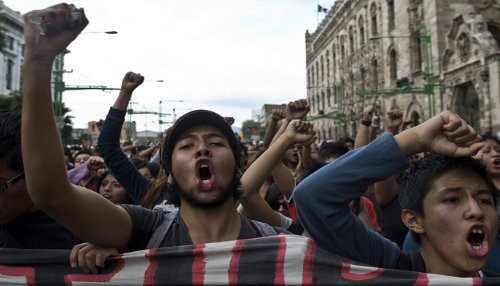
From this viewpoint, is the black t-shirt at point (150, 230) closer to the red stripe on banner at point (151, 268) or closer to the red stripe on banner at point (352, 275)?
the red stripe on banner at point (151, 268)

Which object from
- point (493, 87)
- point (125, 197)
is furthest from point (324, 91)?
point (125, 197)

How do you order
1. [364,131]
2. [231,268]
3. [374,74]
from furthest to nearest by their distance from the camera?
[374,74], [364,131], [231,268]

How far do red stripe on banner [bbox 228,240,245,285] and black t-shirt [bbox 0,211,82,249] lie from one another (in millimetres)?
863

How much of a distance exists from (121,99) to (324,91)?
53352 millimetres

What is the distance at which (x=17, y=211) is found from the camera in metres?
2.18

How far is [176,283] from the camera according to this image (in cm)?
199

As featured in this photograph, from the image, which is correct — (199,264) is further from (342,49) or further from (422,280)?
(342,49)

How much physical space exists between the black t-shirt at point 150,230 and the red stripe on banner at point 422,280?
78cm

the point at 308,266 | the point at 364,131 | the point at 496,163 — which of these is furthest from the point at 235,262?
the point at 496,163

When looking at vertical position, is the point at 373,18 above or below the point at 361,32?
above

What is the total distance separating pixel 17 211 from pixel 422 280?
72.5 inches

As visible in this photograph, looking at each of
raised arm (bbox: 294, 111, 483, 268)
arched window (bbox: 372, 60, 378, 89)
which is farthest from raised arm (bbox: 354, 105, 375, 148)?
arched window (bbox: 372, 60, 378, 89)

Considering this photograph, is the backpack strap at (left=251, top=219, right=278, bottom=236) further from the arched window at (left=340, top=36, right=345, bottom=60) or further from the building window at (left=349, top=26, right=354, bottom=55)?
the arched window at (left=340, top=36, right=345, bottom=60)

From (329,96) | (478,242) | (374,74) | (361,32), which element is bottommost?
(478,242)
